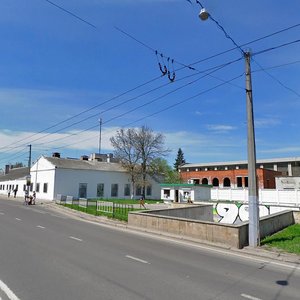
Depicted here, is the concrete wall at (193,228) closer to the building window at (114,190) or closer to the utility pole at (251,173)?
the utility pole at (251,173)

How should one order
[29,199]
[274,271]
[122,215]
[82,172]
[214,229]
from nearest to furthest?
[274,271] → [214,229] → [122,215] → [29,199] → [82,172]

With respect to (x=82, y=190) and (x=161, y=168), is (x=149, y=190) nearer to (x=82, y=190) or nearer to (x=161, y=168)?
(x=161, y=168)

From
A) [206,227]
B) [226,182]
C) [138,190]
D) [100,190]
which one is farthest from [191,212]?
[226,182]

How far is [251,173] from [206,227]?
298 cm

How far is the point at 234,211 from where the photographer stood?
104ft

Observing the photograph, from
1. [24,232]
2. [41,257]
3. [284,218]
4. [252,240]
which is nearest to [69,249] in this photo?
[41,257]

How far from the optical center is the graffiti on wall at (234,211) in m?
30.0

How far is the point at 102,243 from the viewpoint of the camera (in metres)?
12.6

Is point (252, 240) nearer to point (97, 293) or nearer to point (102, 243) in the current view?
point (102, 243)

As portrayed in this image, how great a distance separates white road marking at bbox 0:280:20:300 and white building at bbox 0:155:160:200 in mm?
38097

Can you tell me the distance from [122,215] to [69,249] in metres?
12.6

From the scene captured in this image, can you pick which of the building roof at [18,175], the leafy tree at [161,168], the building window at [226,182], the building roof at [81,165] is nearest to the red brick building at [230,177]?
the building window at [226,182]

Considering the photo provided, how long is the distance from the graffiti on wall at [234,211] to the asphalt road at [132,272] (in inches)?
735

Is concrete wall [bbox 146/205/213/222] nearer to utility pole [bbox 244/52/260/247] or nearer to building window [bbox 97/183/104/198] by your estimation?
utility pole [bbox 244/52/260/247]
